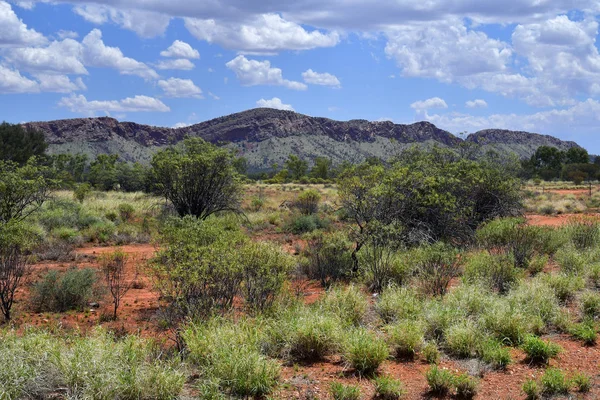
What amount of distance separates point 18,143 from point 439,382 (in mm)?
58480

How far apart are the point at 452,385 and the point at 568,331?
3.05 m

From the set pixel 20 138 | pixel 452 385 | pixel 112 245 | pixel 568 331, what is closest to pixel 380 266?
pixel 568 331

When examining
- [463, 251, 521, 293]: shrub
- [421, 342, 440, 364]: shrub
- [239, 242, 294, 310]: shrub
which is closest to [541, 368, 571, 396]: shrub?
[421, 342, 440, 364]: shrub

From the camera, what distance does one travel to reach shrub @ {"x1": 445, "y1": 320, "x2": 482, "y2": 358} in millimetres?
6902

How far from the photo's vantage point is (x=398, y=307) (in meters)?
8.42

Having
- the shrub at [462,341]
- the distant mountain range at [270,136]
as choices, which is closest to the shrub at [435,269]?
the shrub at [462,341]

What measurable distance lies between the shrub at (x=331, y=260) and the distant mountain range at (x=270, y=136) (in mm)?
104206

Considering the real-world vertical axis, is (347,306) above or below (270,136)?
below

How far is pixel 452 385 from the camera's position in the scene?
586cm

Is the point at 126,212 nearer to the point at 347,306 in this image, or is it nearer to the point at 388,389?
the point at 347,306

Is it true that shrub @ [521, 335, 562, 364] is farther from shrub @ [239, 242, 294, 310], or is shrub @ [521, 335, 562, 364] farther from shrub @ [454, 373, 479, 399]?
shrub @ [239, 242, 294, 310]

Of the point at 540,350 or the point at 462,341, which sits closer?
the point at 540,350

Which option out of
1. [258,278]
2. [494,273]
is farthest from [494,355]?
[494,273]

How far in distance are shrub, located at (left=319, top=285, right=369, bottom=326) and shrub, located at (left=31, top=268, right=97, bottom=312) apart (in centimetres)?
592
